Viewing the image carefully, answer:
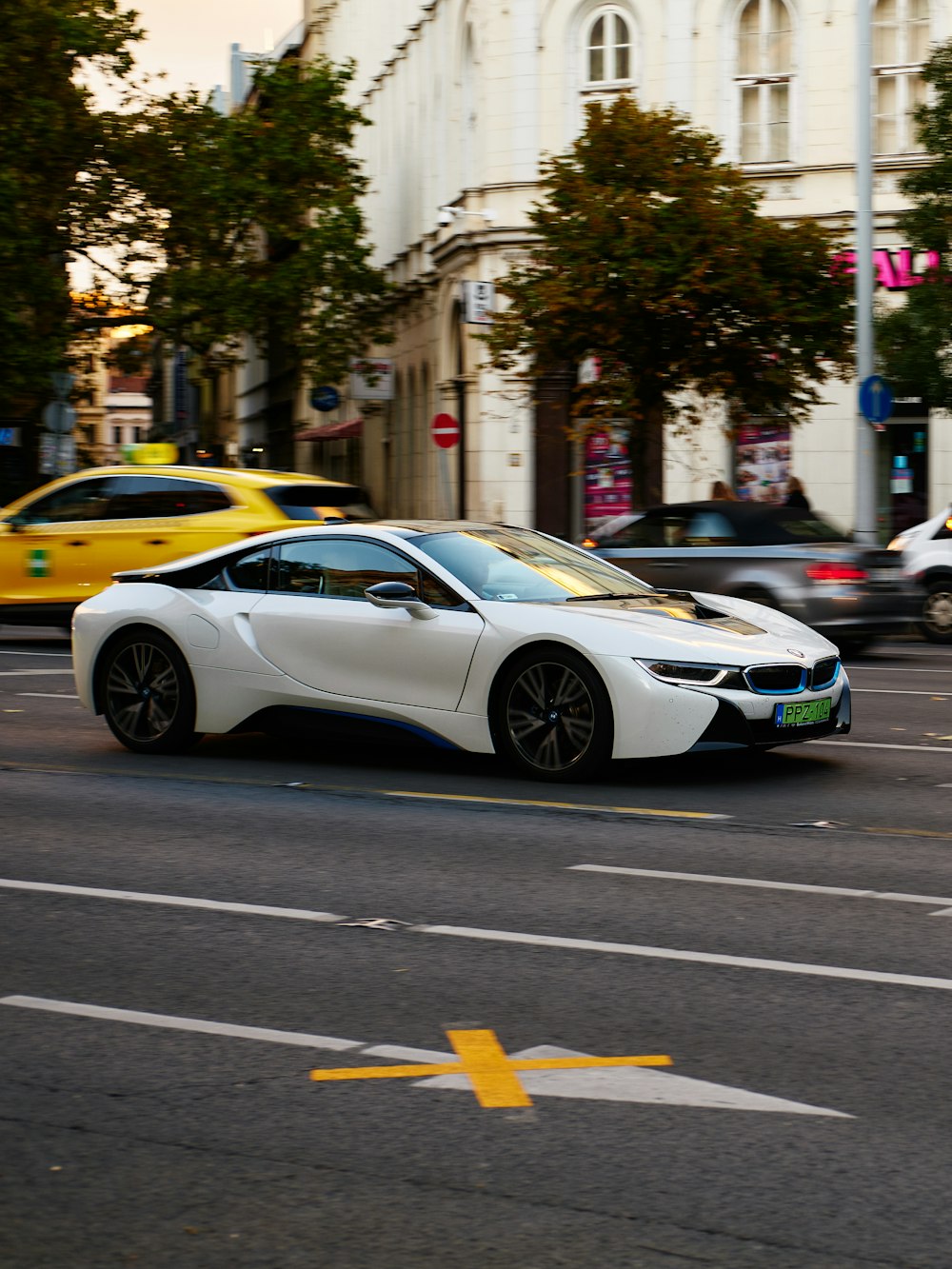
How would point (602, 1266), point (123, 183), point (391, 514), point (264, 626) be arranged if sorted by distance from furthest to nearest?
point (391, 514) → point (123, 183) → point (264, 626) → point (602, 1266)

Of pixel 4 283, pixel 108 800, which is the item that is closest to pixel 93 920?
pixel 108 800

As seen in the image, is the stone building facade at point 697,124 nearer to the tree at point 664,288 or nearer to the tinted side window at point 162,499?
the tree at point 664,288

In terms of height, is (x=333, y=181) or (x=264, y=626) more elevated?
(x=333, y=181)

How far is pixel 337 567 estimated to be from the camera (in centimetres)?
1038

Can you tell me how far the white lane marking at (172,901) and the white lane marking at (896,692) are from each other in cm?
820

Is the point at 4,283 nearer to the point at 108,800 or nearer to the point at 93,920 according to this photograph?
the point at 108,800

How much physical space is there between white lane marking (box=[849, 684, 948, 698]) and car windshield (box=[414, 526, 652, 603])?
13.3 ft

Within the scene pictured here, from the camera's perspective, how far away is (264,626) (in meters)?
10.4

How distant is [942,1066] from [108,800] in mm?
5393

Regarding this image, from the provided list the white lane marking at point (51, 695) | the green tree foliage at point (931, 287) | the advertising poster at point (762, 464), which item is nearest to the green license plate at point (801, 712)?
the white lane marking at point (51, 695)

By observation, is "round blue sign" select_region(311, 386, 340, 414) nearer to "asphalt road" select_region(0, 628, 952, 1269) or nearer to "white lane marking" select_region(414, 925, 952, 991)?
"asphalt road" select_region(0, 628, 952, 1269)

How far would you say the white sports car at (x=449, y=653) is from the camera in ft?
30.3

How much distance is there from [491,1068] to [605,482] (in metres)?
30.3

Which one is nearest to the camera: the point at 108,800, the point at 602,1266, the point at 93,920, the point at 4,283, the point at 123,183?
the point at 602,1266
